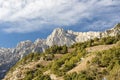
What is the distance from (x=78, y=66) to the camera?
6600cm

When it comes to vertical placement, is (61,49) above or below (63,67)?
above

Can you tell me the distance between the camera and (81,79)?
57.8 meters

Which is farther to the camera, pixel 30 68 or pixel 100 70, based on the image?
pixel 30 68

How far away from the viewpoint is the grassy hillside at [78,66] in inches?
2317

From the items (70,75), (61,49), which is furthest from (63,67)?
(61,49)

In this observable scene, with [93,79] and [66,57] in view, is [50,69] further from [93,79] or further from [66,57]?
[93,79]

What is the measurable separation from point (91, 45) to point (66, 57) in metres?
9.52

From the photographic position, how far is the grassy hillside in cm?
5884

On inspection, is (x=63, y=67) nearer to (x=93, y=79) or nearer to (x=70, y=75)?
(x=70, y=75)

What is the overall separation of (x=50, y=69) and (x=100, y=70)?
13.9 m

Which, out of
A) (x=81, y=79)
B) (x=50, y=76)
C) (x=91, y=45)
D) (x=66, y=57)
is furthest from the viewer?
(x=91, y=45)

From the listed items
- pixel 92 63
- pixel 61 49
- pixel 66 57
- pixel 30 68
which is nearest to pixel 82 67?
pixel 92 63

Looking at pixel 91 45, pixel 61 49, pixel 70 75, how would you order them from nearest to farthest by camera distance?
pixel 70 75 → pixel 91 45 → pixel 61 49

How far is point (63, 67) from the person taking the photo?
69.3 m
